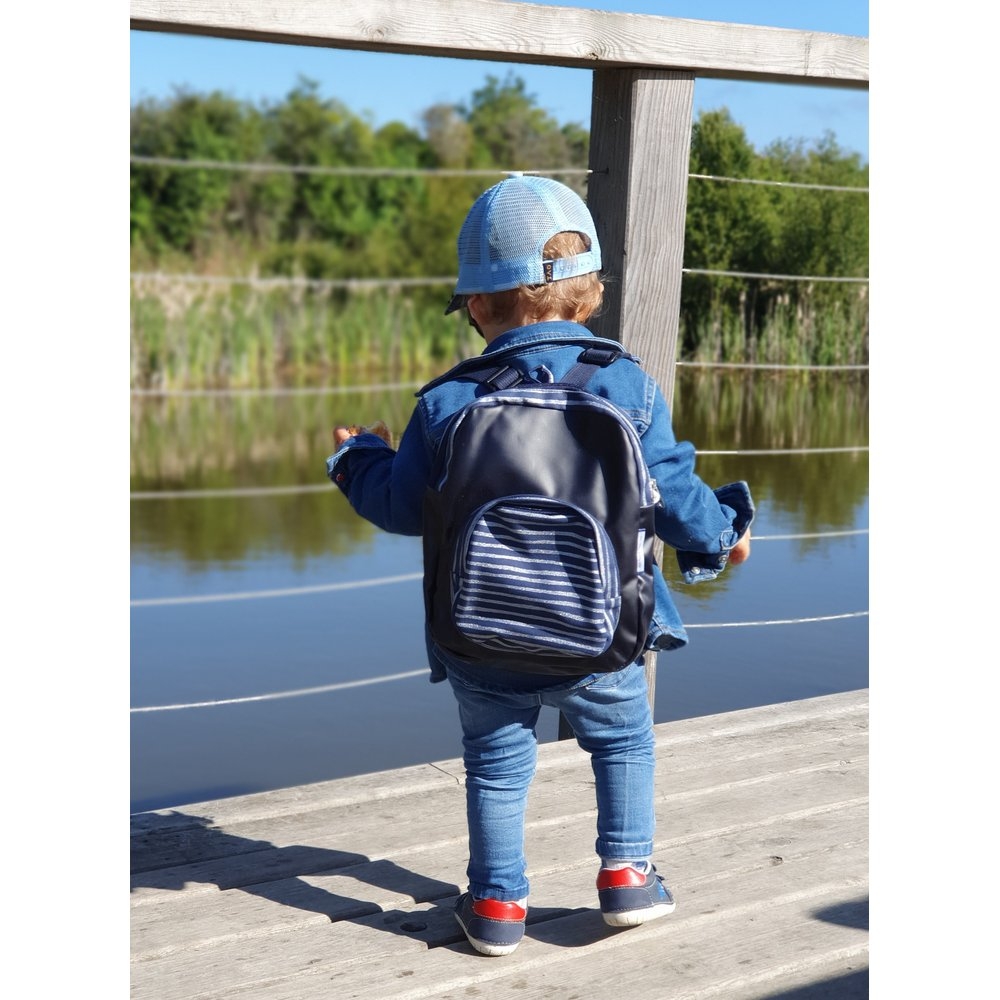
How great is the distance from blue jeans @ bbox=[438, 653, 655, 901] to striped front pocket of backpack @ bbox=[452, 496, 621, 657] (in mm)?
156

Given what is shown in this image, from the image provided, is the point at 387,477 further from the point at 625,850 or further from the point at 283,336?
the point at 283,336

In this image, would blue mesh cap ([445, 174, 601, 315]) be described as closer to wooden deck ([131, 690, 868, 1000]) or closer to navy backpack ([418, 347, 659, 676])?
navy backpack ([418, 347, 659, 676])

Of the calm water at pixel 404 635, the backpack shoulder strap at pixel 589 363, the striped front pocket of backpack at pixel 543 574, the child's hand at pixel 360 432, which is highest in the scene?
the backpack shoulder strap at pixel 589 363

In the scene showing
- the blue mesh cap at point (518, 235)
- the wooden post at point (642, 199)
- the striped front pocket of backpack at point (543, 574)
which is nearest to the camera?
the striped front pocket of backpack at point (543, 574)

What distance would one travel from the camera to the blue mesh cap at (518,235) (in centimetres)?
171

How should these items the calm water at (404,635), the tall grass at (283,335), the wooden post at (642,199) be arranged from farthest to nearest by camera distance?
1. the tall grass at (283,335)
2. the calm water at (404,635)
3. the wooden post at (642,199)

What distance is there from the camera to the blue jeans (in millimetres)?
1769

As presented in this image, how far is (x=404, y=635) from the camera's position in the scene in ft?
17.3

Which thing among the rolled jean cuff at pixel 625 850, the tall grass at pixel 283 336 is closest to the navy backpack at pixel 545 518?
the rolled jean cuff at pixel 625 850

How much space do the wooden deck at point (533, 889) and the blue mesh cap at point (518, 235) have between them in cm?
80

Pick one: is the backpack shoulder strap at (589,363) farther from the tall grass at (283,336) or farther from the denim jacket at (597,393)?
the tall grass at (283,336)
